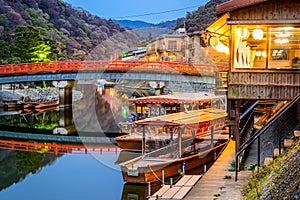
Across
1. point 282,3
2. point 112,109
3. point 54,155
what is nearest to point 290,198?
point 282,3

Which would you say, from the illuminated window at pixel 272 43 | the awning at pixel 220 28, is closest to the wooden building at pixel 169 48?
the awning at pixel 220 28

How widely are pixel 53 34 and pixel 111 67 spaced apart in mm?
50414

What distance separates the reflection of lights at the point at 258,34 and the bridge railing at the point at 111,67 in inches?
821

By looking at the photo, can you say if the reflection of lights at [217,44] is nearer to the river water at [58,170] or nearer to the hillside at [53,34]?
the river water at [58,170]

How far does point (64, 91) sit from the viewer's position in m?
47.2

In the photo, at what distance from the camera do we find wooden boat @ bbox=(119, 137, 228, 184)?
17016 mm

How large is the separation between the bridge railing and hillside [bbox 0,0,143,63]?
950cm

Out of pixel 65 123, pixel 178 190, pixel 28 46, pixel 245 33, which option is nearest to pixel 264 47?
pixel 245 33

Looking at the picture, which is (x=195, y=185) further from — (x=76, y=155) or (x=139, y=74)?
(x=139, y=74)

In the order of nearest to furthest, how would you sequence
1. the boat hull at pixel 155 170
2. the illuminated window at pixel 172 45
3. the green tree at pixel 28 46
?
1. the boat hull at pixel 155 170
2. the green tree at pixel 28 46
3. the illuminated window at pixel 172 45

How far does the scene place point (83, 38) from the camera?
104 meters

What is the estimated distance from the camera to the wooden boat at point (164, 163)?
17016 millimetres

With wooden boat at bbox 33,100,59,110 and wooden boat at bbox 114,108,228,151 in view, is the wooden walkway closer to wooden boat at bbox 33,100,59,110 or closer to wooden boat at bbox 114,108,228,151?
wooden boat at bbox 114,108,228,151

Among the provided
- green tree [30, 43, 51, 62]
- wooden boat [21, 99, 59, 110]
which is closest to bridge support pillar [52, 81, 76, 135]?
wooden boat [21, 99, 59, 110]
